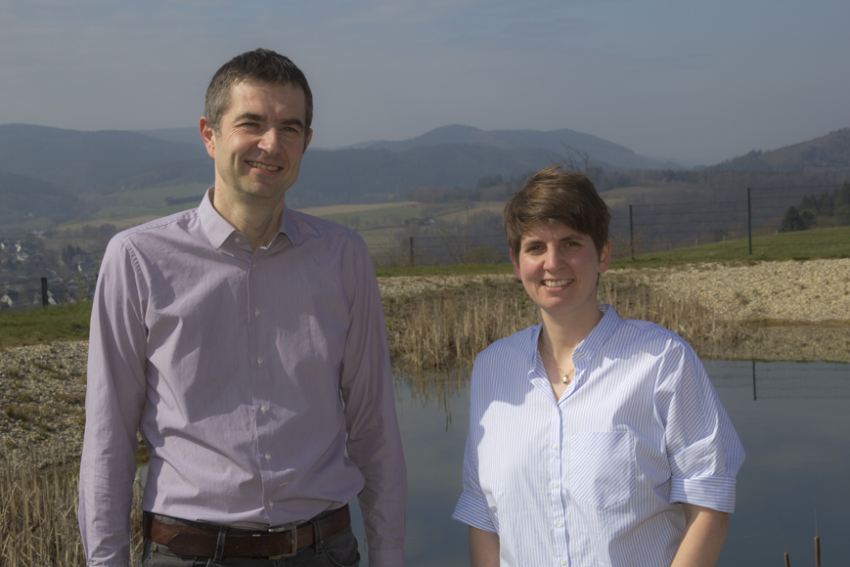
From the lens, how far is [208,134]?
2.28 m

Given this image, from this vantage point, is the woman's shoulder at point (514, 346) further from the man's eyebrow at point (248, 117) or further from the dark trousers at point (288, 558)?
the man's eyebrow at point (248, 117)

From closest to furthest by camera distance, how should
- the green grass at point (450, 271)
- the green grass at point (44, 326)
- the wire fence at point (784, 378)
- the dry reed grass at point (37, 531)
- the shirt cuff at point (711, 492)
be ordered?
the shirt cuff at point (711, 492), the dry reed grass at point (37, 531), the wire fence at point (784, 378), the green grass at point (44, 326), the green grass at point (450, 271)

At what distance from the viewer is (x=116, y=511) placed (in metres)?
2.13

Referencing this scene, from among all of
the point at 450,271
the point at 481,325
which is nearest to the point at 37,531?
the point at 481,325

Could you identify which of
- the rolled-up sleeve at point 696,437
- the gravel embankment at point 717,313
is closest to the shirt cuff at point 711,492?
the rolled-up sleeve at point 696,437

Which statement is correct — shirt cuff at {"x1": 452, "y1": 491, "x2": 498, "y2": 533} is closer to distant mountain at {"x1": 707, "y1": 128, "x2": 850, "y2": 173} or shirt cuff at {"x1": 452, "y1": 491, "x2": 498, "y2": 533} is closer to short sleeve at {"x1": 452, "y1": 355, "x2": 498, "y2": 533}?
short sleeve at {"x1": 452, "y1": 355, "x2": 498, "y2": 533}

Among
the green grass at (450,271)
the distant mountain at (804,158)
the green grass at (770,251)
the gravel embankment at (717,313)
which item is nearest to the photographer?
the gravel embankment at (717,313)

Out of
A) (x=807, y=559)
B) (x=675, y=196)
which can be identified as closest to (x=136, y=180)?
(x=675, y=196)

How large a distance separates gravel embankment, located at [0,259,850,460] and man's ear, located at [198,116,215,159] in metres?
5.38

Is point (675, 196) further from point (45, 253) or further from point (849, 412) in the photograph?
point (849, 412)

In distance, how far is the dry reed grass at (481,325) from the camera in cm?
1145

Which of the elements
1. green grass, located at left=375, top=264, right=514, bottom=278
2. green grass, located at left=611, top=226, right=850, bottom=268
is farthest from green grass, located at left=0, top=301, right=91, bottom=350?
green grass, located at left=611, top=226, right=850, bottom=268

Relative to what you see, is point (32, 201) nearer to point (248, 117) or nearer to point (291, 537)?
point (248, 117)

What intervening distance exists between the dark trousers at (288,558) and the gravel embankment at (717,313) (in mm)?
5284
